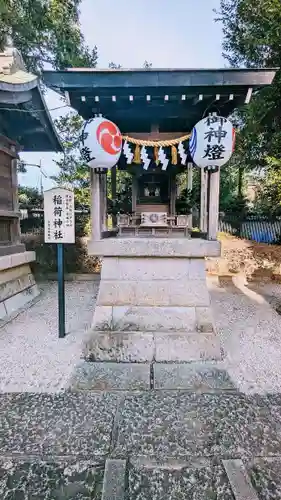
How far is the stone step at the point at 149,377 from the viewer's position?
3.09 meters

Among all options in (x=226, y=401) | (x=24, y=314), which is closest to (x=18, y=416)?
(x=226, y=401)

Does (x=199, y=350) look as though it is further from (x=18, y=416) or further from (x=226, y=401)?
(x=18, y=416)

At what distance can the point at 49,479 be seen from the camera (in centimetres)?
197

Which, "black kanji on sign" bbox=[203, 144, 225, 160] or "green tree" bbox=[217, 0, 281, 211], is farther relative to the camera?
"green tree" bbox=[217, 0, 281, 211]

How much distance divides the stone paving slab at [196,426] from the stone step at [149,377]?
0.53ft

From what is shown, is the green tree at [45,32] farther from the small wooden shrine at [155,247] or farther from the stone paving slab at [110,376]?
the stone paving slab at [110,376]

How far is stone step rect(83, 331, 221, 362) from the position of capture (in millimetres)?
3717

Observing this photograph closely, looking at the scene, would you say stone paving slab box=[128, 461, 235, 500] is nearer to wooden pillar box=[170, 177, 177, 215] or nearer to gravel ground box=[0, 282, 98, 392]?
gravel ground box=[0, 282, 98, 392]

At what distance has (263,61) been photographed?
9898mm

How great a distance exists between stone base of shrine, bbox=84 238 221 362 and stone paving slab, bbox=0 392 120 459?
0.92m

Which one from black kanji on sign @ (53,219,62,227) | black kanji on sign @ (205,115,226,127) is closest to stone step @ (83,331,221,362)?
black kanji on sign @ (53,219,62,227)

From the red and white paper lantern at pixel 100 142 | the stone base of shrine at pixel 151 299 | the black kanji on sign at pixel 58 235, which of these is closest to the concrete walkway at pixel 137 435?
the stone base of shrine at pixel 151 299

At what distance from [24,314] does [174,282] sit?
335 centimetres

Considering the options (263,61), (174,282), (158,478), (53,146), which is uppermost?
(263,61)
